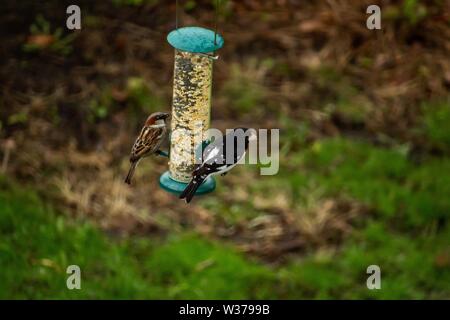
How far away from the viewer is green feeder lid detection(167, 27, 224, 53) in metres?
4.21

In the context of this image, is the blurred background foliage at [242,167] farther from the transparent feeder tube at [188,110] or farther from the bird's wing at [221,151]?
the bird's wing at [221,151]

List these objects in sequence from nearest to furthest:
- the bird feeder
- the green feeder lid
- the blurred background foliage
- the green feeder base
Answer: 1. the green feeder lid
2. the green feeder base
3. the bird feeder
4. the blurred background foliage

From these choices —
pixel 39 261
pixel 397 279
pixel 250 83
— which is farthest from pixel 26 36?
pixel 397 279

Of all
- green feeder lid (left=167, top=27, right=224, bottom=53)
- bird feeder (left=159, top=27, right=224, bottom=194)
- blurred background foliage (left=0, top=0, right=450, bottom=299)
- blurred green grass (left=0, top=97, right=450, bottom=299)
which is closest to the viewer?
green feeder lid (left=167, top=27, right=224, bottom=53)

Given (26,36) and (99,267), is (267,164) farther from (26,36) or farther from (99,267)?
(26,36)

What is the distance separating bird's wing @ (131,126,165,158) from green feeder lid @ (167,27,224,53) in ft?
1.58

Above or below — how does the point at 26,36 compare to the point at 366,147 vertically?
above

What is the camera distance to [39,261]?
727 cm

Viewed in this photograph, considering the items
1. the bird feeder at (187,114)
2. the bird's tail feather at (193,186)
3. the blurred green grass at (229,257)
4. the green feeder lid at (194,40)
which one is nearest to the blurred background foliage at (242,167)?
the blurred green grass at (229,257)

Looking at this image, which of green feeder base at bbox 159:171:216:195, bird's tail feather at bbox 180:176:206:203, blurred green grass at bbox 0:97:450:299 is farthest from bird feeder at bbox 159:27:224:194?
blurred green grass at bbox 0:97:450:299

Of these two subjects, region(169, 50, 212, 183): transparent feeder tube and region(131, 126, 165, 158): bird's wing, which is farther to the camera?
region(169, 50, 212, 183): transparent feeder tube

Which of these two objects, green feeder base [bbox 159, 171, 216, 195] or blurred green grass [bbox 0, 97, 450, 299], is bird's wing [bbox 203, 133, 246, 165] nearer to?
green feeder base [bbox 159, 171, 216, 195]

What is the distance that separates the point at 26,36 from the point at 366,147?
136 inches
